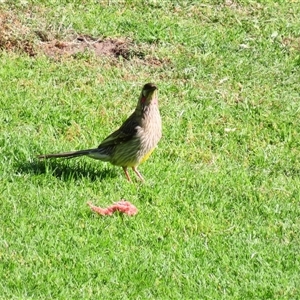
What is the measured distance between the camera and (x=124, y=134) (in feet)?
31.5

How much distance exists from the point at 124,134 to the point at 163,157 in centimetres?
62

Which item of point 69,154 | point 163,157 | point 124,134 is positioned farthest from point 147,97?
point 69,154

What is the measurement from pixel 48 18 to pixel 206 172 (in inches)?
154

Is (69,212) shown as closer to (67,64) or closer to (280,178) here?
(280,178)

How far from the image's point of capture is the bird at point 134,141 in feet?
31.0

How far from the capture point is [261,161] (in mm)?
10133

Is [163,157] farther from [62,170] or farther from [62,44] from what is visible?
[62,44]

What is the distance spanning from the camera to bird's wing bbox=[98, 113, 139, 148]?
9.57 meters

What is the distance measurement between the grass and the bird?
179 millimetres

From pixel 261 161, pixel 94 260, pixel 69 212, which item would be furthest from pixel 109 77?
pixel 94 260

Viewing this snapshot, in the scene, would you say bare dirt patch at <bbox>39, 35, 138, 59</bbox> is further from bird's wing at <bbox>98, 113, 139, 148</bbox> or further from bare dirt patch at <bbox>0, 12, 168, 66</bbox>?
bird's wing at <bbox>98, 113, 139, 148</bbox>

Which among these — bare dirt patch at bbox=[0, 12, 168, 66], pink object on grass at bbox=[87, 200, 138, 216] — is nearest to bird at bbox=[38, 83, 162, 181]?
pink object on grass at bbox=[87, 200, 138, 216]

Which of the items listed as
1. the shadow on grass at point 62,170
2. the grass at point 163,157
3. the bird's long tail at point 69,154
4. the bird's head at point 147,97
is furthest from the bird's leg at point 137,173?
the bird's head at point 147,97

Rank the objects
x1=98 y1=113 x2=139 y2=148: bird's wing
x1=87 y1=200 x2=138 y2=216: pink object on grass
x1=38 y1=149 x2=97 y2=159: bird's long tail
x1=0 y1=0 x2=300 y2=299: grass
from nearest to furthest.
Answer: x1=0 y1=0 x2=300 y2=299: grass < x1=87 y1=200 x2=138 y2=216: pink object on grass < x1=38 y1=149 x2=97 y2=159: bird's long tail < x1=98 y1=113 x2=139 y2=148: bird's wing
